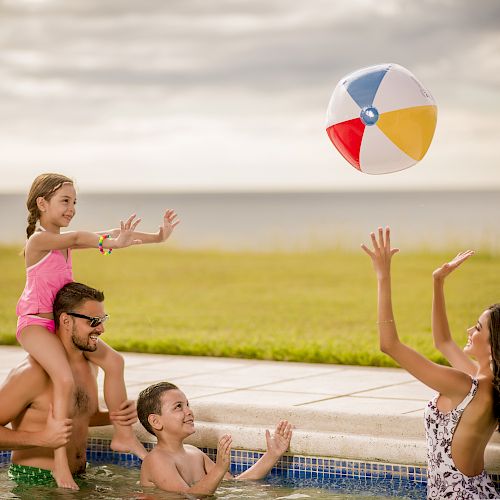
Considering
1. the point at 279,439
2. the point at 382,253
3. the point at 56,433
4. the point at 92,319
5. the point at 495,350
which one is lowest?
the point at 279,439

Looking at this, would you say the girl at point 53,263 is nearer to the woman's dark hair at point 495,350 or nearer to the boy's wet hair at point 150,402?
the boy's wet hair at point 150,402

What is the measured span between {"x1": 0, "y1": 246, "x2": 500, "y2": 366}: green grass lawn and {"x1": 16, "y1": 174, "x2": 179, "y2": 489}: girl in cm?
360

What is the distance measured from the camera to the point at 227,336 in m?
10.1

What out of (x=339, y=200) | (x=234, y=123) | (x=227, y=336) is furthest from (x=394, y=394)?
(x=339, y=200)

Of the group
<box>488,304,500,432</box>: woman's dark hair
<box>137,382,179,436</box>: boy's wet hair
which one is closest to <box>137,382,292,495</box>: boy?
<box>137,382,179,436</box>: boy's wet hair

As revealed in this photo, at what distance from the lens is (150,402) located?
16.4 ft

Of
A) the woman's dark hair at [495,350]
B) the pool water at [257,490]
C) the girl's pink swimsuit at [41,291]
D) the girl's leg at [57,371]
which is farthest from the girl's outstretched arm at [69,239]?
the woman's dark hair at [495,350]

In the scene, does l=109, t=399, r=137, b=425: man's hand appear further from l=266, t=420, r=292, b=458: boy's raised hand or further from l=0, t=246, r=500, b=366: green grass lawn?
l=0, t=246, r=500, b=366: green grass lawn

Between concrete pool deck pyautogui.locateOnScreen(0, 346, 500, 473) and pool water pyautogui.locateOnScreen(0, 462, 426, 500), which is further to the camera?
concrete pool deck pyautogui.locateOnScreen(0, 346, 500, 473)

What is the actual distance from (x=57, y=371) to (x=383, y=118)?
2091 mm

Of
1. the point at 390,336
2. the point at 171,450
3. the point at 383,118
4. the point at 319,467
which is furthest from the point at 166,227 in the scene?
the point at 390,336

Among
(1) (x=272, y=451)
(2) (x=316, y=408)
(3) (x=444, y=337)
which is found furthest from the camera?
(2) (x=316, y=408)

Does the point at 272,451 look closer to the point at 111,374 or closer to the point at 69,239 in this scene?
the point at 111,374

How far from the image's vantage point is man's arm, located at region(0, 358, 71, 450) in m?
4.89
